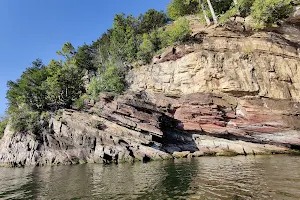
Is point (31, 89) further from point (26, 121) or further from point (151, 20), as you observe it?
point (151, 20)

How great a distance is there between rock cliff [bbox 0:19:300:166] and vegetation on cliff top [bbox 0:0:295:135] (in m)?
4.17

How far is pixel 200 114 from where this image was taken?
42.2 metres

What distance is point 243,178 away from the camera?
1786cm

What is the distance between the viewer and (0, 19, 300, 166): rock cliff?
127ft

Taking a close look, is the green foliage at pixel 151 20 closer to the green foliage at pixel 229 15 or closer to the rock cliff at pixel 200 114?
the green foliage at pixel 229 15

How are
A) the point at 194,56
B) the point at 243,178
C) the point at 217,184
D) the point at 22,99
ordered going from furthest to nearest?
the point at 22,99 < the point at 194,56 < the point at 243,178 < the point at 217,184

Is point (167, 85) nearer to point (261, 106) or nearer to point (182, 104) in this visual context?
point (182, 104)

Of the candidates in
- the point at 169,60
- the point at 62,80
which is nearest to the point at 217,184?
the point at 169,60

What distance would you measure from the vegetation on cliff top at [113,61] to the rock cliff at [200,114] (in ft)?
13.7

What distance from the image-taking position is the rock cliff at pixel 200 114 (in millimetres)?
38844

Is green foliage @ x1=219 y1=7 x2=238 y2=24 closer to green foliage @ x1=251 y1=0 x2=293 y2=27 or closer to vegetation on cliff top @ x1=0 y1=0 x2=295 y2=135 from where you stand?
vegetation on cliff top @ x1=0 y1=0 x2=295 y2=135

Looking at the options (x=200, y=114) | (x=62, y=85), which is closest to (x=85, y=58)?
(x=62, y=85)

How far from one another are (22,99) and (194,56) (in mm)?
43327

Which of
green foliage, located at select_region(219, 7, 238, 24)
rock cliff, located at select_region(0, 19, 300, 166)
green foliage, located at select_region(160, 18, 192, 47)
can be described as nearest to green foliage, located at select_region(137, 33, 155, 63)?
green foliage, located at select_region(160, 18, 192, 47)
